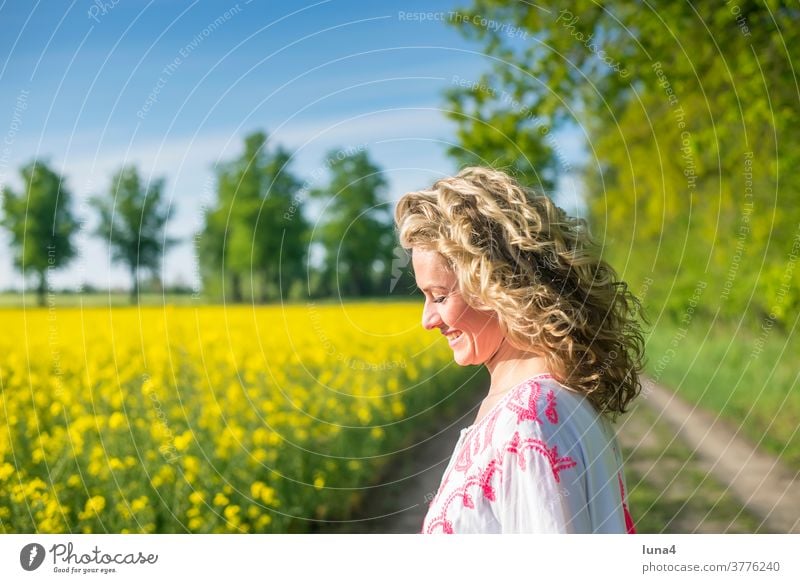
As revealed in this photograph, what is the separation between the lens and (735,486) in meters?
5.08

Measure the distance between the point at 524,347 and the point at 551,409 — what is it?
0.57 feet

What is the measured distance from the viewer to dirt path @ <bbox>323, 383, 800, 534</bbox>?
4375 millimetres

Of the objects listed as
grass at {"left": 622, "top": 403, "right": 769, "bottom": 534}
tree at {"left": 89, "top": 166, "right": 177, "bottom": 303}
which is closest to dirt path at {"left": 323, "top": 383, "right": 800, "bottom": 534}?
grass at {"left": 622, "top": 403, "right": 769, "bottom": 534}

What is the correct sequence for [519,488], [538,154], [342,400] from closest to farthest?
1. [519,488]
2. [538,154]
3. [342,400]

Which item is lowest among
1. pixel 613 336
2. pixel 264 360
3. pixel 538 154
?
pixel 264 360

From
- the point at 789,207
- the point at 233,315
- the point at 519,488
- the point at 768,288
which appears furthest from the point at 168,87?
the point at 789,207

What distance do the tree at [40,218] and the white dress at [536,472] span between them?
9.66ft

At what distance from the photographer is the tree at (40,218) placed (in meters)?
3.99

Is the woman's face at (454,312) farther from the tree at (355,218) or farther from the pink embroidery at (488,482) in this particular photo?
the tree at (355,218)

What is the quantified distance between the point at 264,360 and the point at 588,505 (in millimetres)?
3653

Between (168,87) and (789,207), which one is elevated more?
(168,87)

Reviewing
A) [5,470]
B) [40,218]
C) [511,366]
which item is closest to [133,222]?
[40,218]
